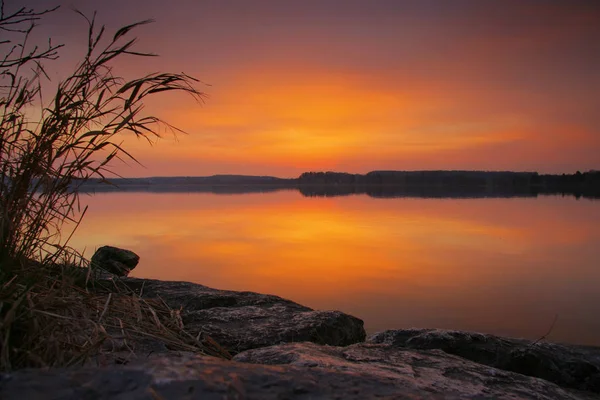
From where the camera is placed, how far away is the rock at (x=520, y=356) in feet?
12.6

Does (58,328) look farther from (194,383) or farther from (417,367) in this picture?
(417,367)

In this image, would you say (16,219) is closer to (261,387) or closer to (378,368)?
(261,387)

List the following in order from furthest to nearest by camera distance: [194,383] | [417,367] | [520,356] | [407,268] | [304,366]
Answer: [407,268] < [520,356] < [417,367] < [304,366] < [194,383]

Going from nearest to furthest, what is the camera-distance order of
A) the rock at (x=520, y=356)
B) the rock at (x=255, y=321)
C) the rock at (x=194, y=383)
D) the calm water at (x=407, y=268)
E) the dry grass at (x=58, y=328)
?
1. the rock at (x=194, y=383)
2. the dry grass at (x=58, y=328)
3. the rock at (x=255, y=321)
4. the rock at (x=520, y=356)
5. the calm water at (x=407, y=268)

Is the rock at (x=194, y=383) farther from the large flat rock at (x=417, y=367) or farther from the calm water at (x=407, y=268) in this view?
the calm water at (x=407, y=268)

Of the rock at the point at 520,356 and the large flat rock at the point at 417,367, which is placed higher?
the large flat rock at the point at 417,367

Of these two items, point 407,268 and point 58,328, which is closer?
point 58,328

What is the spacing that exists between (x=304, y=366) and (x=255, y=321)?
6.91 ft

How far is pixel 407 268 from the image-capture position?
47.1ft

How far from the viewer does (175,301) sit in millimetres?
4539

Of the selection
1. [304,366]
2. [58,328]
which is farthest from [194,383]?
[58,328]

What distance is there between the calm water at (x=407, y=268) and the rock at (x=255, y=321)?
4.61 meters

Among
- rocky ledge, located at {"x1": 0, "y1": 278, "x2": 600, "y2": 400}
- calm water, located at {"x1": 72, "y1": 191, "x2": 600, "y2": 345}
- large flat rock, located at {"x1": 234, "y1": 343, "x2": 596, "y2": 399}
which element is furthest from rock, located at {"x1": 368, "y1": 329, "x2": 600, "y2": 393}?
calm water, located at {"x1": 72, "y1": 191, "x2": 600, "y2": 345}

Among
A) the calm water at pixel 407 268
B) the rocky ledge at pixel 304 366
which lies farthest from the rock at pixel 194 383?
the calm water at pixel 407 268
